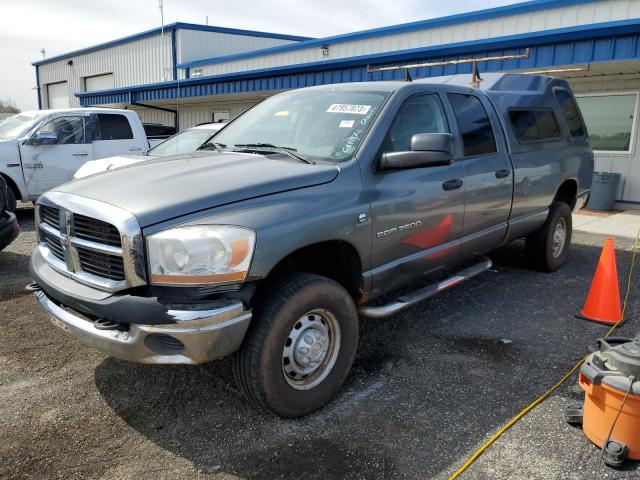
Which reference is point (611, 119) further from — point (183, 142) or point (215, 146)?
point (215, 146)

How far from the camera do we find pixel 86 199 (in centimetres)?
288

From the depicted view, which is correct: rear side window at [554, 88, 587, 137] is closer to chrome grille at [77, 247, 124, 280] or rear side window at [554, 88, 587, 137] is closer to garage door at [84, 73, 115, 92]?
chrome grille at [77, 247, 124, 280]

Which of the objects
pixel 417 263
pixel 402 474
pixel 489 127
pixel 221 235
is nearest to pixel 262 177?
pixel 221 235

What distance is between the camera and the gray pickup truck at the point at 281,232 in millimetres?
2570

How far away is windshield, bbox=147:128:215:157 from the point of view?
8.43m

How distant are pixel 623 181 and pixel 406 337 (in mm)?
8920

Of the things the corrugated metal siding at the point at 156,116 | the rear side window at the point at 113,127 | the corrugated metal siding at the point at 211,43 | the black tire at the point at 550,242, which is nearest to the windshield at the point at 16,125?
the rear side window at the point at 113,127

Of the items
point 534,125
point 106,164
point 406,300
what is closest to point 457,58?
point 534,125

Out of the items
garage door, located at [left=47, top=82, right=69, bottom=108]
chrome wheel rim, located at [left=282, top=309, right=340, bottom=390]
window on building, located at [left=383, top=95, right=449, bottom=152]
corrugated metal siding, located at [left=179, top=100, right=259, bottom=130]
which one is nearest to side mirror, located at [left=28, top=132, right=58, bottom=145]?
window on building, located at [left=383, top=95, right=449, bottom=152]

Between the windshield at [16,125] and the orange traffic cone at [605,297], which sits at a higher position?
the windshield at [16,125]

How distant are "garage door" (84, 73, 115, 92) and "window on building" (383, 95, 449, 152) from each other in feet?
89.3

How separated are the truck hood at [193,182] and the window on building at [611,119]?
981cm

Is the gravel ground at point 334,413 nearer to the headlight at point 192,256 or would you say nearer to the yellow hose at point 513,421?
the yellow hose at point 513,421

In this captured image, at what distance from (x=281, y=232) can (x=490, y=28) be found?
1168cm
